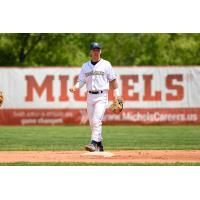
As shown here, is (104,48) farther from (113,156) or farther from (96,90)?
(113,156)

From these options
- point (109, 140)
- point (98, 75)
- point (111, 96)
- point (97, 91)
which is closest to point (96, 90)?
point (97, 91)

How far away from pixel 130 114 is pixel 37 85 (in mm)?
4209

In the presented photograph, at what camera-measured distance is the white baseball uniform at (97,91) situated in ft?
52.6


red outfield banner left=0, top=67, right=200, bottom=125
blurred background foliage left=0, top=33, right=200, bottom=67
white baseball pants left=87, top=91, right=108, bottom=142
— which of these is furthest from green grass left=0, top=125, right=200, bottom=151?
blurred background foliage left=0, top=33, right=200, bottom=67

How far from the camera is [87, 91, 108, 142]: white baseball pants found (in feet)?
52.5

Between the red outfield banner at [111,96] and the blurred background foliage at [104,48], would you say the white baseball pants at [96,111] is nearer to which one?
the red outfield banner at [111,96]

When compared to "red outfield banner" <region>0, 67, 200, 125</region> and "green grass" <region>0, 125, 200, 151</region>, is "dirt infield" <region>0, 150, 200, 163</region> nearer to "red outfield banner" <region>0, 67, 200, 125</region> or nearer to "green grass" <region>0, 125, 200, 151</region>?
"green grass" <region>0, 125, 200, 151</region>

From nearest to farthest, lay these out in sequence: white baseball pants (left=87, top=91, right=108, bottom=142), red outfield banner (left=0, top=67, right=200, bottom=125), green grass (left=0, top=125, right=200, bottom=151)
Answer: white baseball pants (left=87, top=91, right=108, bottom=142) → green grass (left=0, top=125, right=200, bottom=151) → red outfield banner (left=0, top=67, right=200, bottom=125)

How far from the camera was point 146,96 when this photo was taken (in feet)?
104

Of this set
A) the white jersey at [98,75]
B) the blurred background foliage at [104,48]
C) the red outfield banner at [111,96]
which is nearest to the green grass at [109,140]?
the white jersey at [98,75]

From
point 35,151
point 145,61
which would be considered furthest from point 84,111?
point 145,61

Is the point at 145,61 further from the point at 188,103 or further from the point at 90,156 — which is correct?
the point at 90,156

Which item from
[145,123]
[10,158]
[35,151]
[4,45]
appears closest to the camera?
[10,158]

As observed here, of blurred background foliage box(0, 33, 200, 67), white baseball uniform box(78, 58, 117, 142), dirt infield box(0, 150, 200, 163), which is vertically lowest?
dirt infield box(0, 150, 200, 163)
